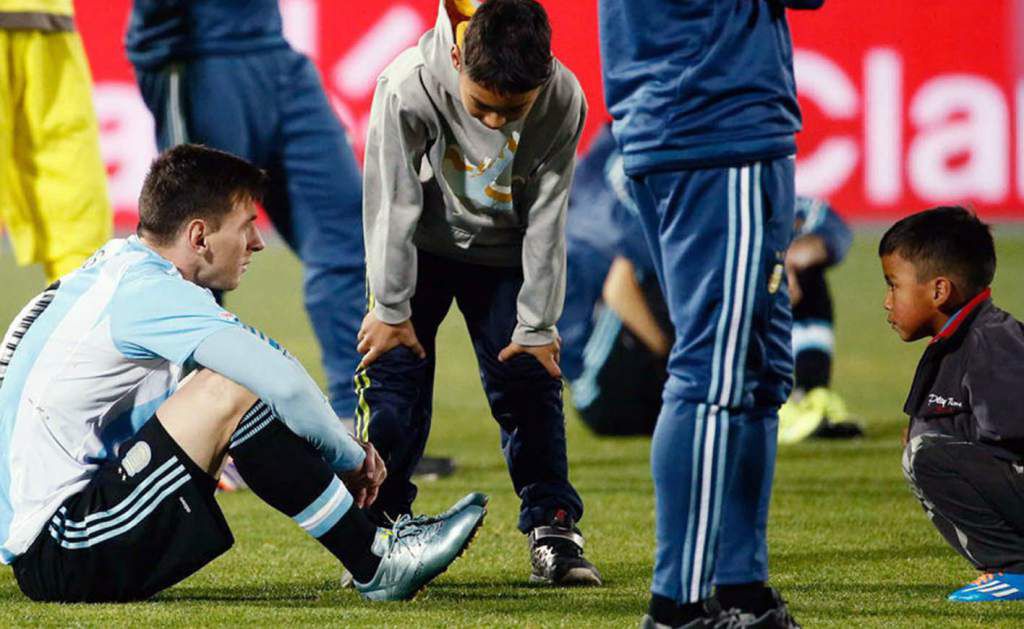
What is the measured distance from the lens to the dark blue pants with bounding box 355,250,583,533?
139 inches

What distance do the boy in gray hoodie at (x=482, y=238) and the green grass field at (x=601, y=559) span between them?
0.74 feet

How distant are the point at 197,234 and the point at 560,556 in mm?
881

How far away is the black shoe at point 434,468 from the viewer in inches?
196

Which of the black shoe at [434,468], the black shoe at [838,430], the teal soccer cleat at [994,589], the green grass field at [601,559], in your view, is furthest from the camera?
the black shoe at [838,430]

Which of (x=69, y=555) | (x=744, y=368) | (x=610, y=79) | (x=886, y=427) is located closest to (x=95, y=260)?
(x=69, y=555)

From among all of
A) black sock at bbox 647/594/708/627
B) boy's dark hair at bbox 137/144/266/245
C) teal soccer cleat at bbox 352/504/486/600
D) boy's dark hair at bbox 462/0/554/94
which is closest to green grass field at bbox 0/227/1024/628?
teal soccer cleat at bbox 352/504/486/600

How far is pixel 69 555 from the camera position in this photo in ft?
10.1

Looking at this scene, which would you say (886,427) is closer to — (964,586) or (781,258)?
(964,586)

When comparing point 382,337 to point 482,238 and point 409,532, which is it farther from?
point 409,532

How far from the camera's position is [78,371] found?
3.12 meters

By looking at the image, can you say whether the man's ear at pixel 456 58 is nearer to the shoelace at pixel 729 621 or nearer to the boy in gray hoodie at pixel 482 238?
the boy in gray hoodie at pixel 482 238

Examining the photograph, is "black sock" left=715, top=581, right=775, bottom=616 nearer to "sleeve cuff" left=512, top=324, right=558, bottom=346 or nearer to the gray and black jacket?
the gray and black jacket

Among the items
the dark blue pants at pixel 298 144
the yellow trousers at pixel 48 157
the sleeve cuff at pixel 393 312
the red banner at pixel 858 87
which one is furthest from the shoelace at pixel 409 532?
the red banner at pixel 858 87

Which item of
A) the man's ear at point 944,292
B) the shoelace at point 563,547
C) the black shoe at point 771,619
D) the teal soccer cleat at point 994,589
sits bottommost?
the shoelace at point 563,547
